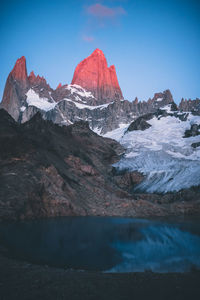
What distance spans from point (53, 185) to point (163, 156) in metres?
78.9

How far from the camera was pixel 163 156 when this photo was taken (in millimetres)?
122188

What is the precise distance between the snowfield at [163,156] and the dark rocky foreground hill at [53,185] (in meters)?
10.6

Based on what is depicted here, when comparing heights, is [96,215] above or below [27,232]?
below

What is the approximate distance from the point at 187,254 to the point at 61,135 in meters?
68.6

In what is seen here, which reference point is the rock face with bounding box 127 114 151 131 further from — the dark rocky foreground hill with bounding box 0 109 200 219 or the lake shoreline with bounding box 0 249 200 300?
the lake shoreline with bounding box 0 249 200 300

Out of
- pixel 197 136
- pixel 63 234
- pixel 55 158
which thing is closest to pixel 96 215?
pixel 55 158

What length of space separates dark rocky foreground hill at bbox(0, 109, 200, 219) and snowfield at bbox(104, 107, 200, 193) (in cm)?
1059

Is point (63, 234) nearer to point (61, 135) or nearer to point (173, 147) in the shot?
point (61, 135)

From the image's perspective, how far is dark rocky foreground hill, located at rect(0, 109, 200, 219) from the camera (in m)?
46.8

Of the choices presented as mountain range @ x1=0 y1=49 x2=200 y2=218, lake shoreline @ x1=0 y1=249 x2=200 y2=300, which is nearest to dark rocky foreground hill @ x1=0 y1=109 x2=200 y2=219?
mountain range @ x1=0 y1=49 x2=200 y2=218

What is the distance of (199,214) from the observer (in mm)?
65438

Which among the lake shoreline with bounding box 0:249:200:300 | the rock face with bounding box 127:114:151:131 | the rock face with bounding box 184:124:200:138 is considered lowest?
the lake shoreline with bounding box 0:249:200:300

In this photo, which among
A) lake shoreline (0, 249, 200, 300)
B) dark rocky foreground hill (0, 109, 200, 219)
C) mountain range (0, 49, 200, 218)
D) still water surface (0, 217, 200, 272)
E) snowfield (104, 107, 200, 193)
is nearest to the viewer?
lake shoreline (0, 249, 200, 300)

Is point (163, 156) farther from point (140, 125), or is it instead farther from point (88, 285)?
point (88, 285)
